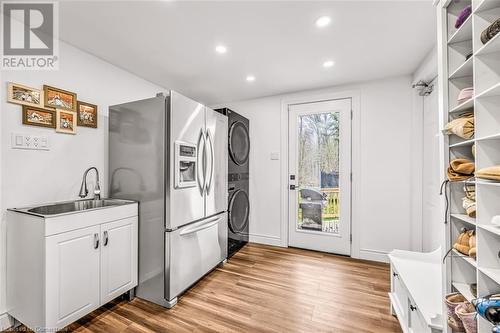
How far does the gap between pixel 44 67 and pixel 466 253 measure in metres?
3.26

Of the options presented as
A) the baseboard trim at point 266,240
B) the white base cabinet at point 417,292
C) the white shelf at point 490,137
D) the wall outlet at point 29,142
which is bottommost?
the baseboard trim at point 266,240

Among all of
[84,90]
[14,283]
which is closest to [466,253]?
[14,283]

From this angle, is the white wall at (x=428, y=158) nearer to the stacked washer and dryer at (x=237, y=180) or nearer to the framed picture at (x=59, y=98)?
the stacked washer and dryer at (x=237, y=180)

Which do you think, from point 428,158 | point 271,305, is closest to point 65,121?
point 271,305

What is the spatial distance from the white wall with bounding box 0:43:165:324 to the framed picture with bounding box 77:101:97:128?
0.06m

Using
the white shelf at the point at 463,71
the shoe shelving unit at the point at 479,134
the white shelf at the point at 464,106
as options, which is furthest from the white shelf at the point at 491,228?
the white shelf at the point at 463,71

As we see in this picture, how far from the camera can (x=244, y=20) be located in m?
1.75

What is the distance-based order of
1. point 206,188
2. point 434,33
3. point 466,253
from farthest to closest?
point 206,188, point 434,33, point 466,253

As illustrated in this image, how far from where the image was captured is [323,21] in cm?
176

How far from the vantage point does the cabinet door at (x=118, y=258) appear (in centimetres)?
181

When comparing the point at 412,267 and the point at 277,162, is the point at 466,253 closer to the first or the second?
the point at 412,267

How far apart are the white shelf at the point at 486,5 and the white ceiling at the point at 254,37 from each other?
80 cm

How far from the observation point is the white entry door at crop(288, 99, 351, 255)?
3.13 m

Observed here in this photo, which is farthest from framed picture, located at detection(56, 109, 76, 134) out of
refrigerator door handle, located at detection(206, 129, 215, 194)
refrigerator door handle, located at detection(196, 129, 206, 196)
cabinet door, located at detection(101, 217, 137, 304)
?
refrigerator door handle, located at detection(206, 129, 215, 194)
